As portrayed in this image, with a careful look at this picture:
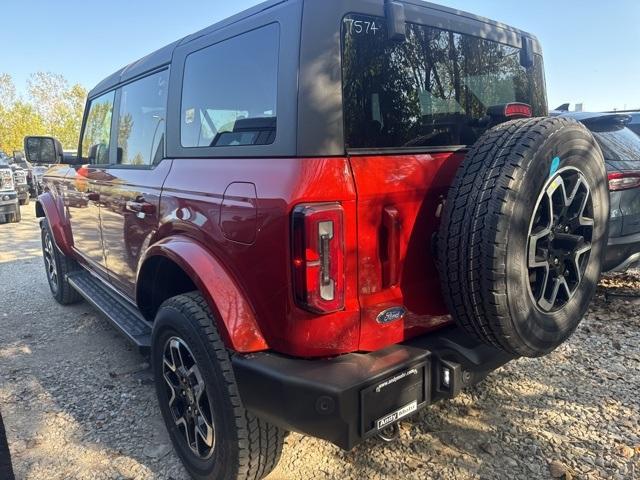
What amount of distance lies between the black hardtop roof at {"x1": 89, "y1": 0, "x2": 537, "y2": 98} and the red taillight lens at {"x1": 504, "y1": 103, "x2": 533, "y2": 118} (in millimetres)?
499

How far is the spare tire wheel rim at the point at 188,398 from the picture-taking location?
221 cm

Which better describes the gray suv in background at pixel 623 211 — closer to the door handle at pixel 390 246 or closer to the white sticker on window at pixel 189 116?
the door handle at pixel 390 246

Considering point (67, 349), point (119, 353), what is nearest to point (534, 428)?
point (119, 353)

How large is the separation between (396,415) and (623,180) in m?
3.08

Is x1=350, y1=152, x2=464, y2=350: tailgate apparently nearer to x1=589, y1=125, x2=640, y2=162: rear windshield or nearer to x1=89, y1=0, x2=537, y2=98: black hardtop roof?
x1=89, y1=0, x2=537, y2=98: black hardtop roof

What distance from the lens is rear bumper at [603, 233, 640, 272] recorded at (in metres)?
3.71

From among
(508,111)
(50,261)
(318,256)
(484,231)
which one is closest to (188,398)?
(318,256)

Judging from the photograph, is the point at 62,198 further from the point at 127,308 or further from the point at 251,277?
the point at 251,277

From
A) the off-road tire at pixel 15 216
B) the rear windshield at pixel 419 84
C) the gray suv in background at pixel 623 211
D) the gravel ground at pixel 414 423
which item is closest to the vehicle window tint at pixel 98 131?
the gravel ground at pixel 414 423

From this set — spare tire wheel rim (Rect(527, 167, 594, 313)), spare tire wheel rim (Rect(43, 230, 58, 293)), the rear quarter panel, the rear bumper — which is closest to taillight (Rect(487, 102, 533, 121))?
spare tire wheel rim (Rect(527, 167, 594, 313))

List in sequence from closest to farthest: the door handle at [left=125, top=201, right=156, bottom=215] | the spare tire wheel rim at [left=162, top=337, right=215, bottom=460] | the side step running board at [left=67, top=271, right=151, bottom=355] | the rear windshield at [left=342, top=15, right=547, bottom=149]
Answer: the rear windshield at [left=342, top=15, right=547, bottom=149] < the spare tire wheel rim at [left=162, top=337, right=215, bottom=460] < the door handle at [left=125, top=201, right=156, bottom=215] < the side step running board at [left=67, top=271, right=151, bottom=355]

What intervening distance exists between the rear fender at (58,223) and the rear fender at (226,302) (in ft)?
9.52

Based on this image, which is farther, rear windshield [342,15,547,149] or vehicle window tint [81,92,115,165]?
vehicle window tint [81,92,115,165]

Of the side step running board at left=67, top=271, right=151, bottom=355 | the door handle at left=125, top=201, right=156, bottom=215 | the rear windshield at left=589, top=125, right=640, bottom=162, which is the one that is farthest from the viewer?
the rear windshield at left=589, top=125, right=640, bottom=162
